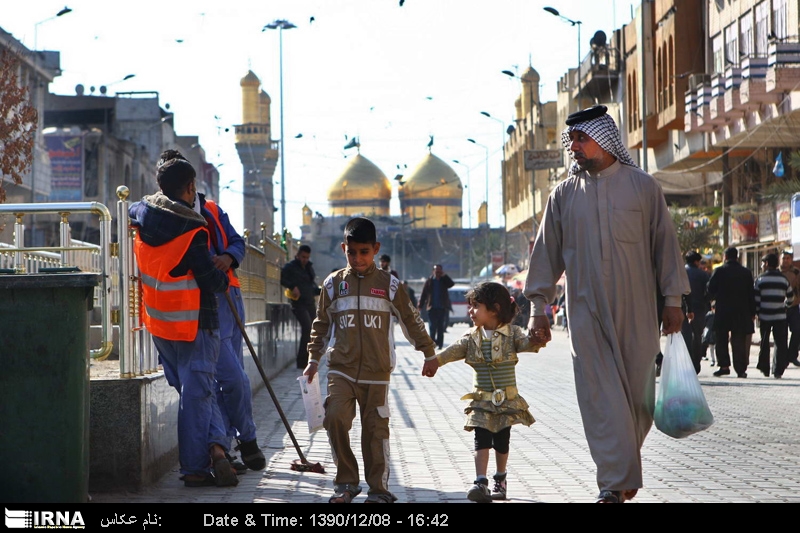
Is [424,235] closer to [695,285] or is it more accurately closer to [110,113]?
[110,113]

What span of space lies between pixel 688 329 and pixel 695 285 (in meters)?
0.63

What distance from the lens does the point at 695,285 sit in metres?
16.2

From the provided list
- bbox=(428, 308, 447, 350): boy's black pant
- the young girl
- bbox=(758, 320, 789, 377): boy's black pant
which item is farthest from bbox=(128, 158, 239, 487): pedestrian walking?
bbox=(428, 308, 447, 350): boy's black pant

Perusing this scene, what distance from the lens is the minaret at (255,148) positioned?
110125mm

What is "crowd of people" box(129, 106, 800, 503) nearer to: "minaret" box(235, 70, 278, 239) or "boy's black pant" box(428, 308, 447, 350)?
"boy's black pant" box(428, 308, 447, 350)

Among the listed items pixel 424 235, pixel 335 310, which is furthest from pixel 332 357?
pixel 424 235

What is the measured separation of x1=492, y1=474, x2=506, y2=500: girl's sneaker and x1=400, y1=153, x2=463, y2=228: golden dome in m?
113

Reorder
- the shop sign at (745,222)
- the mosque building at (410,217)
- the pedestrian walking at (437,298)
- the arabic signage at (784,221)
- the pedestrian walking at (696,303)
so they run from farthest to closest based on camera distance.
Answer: the mosque building at (410,217) < the shop sign at (745,222) < the arabic signage at (784,221) < the pedestrian walking at (437,298) < the pedestrian walking at (696,303)

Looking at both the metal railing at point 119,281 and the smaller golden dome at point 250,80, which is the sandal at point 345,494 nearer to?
the metal railing at point 119,281

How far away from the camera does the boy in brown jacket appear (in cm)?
621

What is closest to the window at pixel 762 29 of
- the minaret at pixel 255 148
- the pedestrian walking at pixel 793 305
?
the pedestrian walking at pixel 793 305

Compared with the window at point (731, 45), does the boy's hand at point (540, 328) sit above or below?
below

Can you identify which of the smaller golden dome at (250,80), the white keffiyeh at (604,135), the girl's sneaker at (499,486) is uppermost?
the smaller golden dome at (250,80)

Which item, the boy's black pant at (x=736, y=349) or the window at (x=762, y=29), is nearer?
the boy's black pant at (x=736, y=349)
